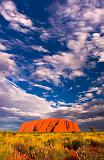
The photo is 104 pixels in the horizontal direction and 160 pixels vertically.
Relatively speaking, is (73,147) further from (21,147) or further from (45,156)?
(45,156)

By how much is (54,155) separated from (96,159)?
7.19 ft

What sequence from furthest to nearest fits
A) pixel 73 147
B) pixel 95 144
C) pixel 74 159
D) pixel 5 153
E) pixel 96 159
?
pixel 95 144, pixel 73 147, pixel 74 159, pixel 5 153, pixel 96 159

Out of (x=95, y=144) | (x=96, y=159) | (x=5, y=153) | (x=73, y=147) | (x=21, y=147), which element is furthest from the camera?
(x=95, y=144)

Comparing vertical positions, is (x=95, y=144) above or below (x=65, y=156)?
above

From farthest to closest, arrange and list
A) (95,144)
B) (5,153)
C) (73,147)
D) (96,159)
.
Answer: (95,144) → (73,147) → (5,153) → (96,159)

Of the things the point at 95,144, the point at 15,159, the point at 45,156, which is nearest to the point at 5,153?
the point at 15,159

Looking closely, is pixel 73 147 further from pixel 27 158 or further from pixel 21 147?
pixel 27 158

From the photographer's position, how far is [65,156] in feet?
43.5

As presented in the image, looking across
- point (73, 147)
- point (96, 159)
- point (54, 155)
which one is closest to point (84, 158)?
point (96, 159)

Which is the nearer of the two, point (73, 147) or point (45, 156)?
point (45, 156)

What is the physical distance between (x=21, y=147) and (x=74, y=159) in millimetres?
4419

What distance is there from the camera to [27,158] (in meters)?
12.7

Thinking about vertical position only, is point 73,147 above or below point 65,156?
above

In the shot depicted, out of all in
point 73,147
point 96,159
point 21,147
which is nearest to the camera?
point 96,159
